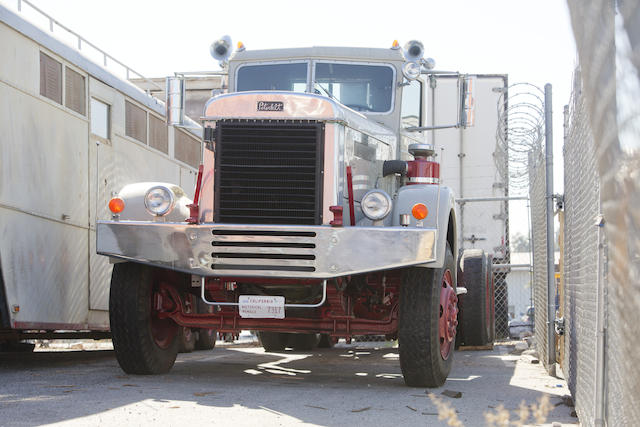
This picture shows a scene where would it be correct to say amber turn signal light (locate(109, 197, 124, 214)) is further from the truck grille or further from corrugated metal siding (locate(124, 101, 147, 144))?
corrugated metal siding (locate(124, 101, 147, 144))

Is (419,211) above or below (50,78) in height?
below

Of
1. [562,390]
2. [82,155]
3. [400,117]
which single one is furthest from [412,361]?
[82,155]

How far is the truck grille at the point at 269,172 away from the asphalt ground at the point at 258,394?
4.69ft

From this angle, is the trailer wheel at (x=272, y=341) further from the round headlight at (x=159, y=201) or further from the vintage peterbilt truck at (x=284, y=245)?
the round headlight at (x=159, y=201)

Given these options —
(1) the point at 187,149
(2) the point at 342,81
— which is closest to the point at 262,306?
(2) the point at 342,81

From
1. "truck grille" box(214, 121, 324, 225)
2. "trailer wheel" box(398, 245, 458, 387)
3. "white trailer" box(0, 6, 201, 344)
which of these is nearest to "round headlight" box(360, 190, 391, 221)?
"truck grille" box(214, 121, 324, 225)

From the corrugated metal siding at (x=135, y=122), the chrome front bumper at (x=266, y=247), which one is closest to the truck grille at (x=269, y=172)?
the chrome front bumper at (x=266, y=247)

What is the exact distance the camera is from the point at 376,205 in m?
7.05

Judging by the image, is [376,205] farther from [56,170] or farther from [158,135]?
[158,135]

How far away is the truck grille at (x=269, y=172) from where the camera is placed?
7.16 meters

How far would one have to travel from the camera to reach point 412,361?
680cm

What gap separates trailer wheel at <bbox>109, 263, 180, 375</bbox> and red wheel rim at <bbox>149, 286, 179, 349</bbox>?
2 cm

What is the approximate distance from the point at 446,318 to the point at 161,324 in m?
2.57

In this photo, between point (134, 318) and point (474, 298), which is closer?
point (134, 318)
